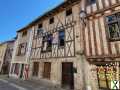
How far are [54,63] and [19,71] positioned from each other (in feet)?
21.1

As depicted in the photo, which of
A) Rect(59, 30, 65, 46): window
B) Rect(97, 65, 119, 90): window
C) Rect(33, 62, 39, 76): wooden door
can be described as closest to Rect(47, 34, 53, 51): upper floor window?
Rect(59, 30, 65, 46): window

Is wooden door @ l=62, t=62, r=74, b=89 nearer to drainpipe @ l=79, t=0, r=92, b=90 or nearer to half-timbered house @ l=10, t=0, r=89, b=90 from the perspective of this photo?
half-timbered house @ l=10, t=0, r=89, b=90

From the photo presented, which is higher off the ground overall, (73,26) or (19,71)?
(73,26)

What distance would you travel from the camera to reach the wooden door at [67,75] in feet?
23.3

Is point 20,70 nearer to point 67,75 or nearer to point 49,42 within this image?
point 49,42

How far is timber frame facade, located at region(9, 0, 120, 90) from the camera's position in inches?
220

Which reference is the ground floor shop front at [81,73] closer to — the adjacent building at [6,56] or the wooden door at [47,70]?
the wooden door at [47,70]

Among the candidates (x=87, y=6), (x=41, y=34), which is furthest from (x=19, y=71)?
(x=87, y=6)

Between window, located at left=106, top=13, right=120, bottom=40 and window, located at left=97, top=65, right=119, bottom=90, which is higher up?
window, located at left=106, top=13, right=120, bottom=40

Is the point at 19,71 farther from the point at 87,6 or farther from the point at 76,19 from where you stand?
the point at 87,6

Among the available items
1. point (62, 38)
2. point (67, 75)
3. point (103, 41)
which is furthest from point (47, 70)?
point (103, 41)

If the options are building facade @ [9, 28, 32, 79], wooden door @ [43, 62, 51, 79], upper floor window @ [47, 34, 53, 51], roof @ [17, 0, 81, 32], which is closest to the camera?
roof @ [17, 0, 81, 32]

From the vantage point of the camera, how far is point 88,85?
6.03m

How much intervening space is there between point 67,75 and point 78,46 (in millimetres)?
2441
